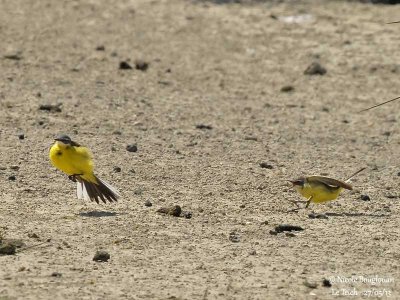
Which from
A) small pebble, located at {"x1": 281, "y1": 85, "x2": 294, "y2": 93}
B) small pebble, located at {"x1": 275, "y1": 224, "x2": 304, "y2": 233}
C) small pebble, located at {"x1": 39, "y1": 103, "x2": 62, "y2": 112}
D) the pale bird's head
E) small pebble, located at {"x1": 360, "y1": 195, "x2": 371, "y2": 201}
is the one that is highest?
small pebble, located at {"x1": 39, "y1": 103, "x2": 62, "y2": 112}

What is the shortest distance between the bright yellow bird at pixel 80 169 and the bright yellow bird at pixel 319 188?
1392 mm

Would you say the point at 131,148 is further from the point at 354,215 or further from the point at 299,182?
the point at 354,215

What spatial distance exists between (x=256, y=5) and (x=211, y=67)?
3.37 metres

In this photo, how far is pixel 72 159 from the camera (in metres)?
8.69

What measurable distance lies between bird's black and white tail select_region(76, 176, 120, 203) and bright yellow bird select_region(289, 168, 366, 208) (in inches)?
54.6

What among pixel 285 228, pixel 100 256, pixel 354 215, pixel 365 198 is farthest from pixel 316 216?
pixel 100 256

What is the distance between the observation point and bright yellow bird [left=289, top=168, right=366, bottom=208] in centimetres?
880

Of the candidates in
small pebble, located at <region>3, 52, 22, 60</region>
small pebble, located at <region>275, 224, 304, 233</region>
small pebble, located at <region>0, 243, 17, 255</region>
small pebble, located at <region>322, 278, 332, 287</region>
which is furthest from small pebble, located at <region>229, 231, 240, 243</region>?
small pebble, located at <region>3, 52, 22, 60</region>

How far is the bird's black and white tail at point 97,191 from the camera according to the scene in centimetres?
877

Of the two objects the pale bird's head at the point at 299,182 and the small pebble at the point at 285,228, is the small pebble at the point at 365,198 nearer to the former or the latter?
the pale bird's head at the point at 299,182

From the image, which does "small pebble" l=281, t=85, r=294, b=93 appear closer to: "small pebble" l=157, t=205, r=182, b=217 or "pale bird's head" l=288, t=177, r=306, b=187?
"pale bird's head" l=288, t=177, r=306, b=187

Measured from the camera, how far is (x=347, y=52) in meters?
15.6

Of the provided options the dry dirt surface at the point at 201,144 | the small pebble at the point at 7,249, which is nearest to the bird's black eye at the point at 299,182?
the dry dirt surface at the point at 201,144

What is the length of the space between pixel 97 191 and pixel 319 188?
1.65m
